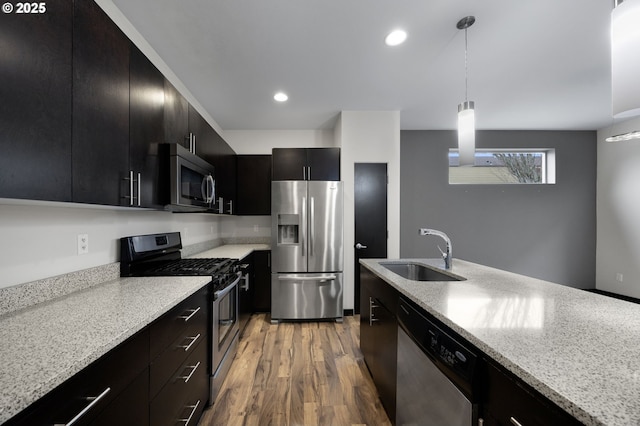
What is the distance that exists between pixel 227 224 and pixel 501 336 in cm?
388

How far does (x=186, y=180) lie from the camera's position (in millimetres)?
1871

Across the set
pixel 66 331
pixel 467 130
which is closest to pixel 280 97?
pixel 467 130

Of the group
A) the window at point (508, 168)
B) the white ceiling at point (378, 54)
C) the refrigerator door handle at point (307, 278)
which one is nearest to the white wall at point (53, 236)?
the white ceiling at point (378, 54)

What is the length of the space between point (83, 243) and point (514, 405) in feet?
6.88

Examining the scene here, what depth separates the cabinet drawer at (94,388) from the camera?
59cm

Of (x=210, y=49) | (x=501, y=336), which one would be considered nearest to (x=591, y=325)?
(x=501, y=336)

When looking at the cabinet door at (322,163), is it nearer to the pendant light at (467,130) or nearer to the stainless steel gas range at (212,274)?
the stainless steel gas range at (212,274)

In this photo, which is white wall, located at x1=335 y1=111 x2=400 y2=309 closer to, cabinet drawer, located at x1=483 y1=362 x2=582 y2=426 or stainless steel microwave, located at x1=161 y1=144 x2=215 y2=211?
stainless steel microwave, located at x1=161 y1=144 x2=215 y2=211

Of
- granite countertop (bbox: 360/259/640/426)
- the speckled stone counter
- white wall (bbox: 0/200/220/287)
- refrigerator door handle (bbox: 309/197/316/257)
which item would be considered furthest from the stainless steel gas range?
granite countertop (bbox: 360/259/640/426)

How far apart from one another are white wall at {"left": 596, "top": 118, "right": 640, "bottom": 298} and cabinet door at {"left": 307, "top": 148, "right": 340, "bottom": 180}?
453 centimetres

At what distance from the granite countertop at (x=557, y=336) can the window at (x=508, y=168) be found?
10.8ft

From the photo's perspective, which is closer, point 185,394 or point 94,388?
point 94,388

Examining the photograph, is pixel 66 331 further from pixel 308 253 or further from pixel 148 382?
pixel 308 253

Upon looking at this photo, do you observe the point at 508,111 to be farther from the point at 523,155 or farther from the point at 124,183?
the point at 124,183
